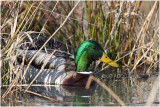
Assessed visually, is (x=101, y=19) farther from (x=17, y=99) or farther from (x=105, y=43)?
(x=17, y=99)

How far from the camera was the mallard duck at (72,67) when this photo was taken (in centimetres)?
567

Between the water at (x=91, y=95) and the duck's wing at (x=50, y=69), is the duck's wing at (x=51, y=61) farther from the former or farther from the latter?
the water at (x=91, y=95)

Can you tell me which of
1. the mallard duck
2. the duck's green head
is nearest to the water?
the mallard duck

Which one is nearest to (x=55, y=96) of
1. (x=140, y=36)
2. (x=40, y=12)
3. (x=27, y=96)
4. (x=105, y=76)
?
(x=27, y=96)

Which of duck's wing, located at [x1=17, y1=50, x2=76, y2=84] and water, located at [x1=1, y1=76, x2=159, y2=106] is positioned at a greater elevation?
duck's wing, located at [x1=17, y1=50, x2=76, y2=84]

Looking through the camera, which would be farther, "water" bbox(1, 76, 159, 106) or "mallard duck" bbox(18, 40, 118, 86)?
"mallard duck" bbox(18, 40, 118, 86)

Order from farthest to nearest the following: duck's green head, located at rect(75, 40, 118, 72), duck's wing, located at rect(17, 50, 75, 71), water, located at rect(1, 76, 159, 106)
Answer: duck's wing, located at rect(17, 50, 75, 71) → duck's green head, located at rect(75, 40, 118, 72) → water, located at rect(1, 76, 159, 106)

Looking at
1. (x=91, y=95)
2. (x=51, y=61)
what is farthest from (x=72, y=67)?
(x=91, y=95)

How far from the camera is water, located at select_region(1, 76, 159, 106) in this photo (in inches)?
176

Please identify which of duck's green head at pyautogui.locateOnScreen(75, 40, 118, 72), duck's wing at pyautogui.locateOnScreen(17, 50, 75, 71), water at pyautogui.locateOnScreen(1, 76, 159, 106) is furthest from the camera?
duck's wing at pyautogui.locateOnScreen(17, 50, 75, 71)

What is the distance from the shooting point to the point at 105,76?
237 inches

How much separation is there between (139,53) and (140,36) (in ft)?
1.10

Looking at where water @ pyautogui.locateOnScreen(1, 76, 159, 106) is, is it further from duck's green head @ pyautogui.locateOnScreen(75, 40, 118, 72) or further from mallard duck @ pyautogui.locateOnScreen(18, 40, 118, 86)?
duck's green head @ pyautogui.locateOnScreen(75, 40, 118, 72)

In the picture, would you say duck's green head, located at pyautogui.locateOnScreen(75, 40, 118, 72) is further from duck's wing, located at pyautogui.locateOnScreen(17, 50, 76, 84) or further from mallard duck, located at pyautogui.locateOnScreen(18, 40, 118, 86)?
duck's wing, located at pyautogui.locateOnScreen(17, 50, 76, 84)
